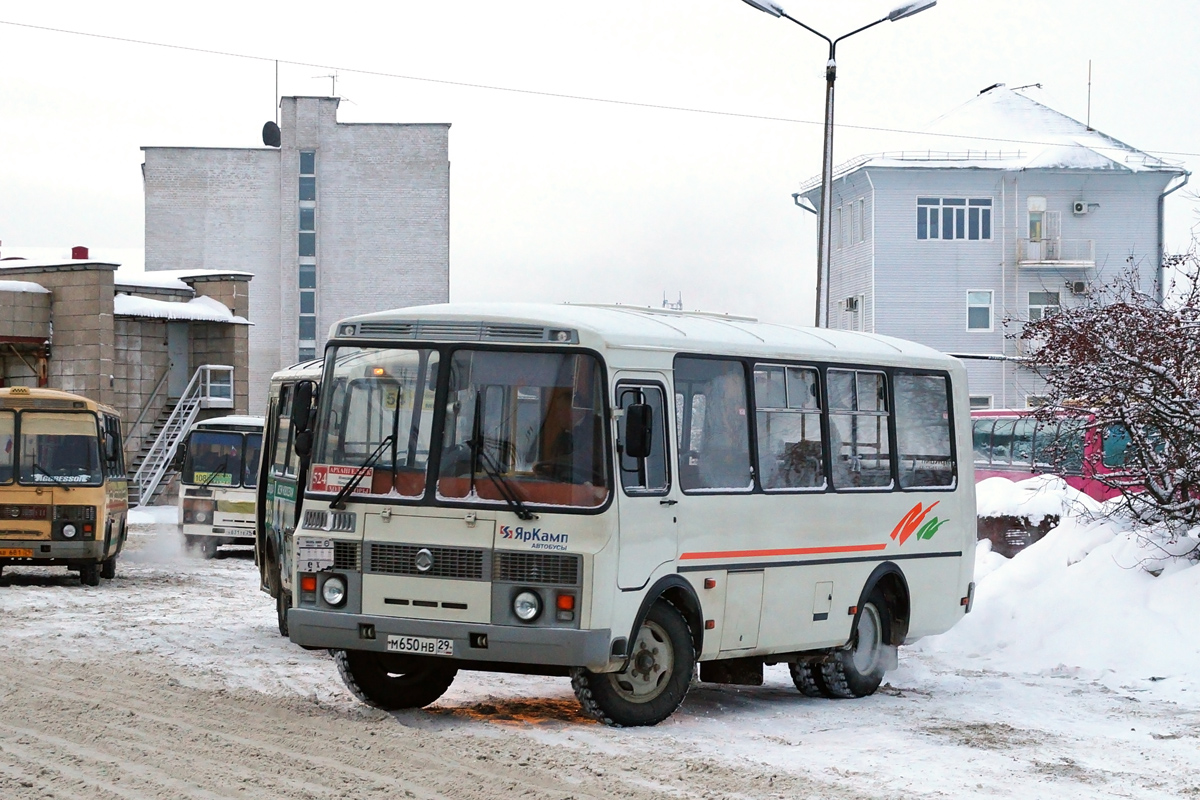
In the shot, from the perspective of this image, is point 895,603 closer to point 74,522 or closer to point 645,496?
point 645,496

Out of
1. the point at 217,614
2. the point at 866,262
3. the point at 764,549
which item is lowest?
the point at 217,614

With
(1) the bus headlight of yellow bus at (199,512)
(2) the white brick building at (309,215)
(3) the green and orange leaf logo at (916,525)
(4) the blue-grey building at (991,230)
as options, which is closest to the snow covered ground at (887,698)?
(3) the green and orange leaf logo at (916,525)

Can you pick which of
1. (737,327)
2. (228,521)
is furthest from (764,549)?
(228,521)

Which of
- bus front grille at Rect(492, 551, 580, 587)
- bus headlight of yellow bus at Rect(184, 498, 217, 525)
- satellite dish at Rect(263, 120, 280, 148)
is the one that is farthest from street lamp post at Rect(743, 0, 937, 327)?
satellite dish at Rect(263, 120, 280, 148)

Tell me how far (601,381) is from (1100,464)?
1003cm

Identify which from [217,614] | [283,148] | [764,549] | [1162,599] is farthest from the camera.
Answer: [283,148]

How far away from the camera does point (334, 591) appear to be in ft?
36.2

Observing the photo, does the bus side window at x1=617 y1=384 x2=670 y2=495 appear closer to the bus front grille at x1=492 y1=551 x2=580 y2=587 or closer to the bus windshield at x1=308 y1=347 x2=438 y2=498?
the bus front grille at x1=492 y1=551 x2=580 y2=587

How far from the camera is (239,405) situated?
53.7 meters

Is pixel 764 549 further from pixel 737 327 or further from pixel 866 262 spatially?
pixel 866 262

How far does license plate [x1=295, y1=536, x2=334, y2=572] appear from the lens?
1106 cm

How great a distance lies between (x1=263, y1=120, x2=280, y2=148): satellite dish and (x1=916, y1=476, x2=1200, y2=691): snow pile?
196 ft

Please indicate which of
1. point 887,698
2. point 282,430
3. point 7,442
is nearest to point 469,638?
point 887,698

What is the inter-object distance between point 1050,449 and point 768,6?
34.9 ft
